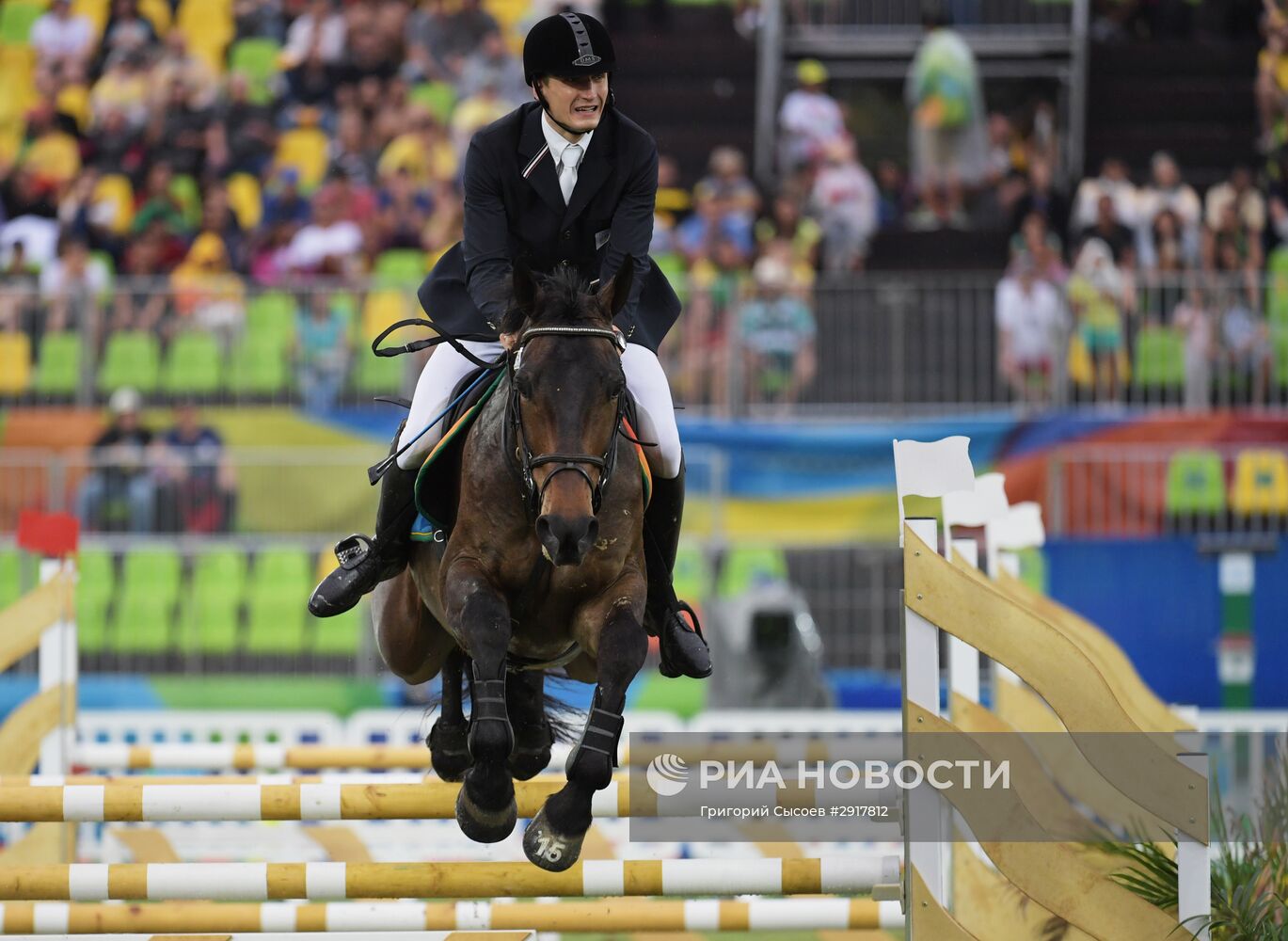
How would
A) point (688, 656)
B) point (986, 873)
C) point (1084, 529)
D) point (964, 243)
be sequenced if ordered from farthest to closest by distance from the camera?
point (964, 243) < point (1084, 529) < point (986, 873) < point (688, 656)

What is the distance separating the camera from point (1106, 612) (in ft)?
38.1

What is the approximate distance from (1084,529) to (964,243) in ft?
14.4

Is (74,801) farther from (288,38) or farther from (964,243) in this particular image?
(288,38)

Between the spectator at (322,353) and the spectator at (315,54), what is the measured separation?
438cm

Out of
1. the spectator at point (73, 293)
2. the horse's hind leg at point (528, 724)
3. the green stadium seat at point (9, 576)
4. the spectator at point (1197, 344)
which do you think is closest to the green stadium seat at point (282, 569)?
the green stadium seat at point (9, 576)

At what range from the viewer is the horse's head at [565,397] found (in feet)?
14.1

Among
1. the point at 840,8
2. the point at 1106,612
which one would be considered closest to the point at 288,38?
the point at 840,8

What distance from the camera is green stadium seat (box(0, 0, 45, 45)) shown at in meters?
18.3

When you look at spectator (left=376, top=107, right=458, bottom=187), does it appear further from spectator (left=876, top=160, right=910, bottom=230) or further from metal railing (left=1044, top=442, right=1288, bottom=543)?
metal railing (left=1044, top=442, right=1288, bottom=543)

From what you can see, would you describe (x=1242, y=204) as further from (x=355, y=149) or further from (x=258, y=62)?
(x=258, y=62)

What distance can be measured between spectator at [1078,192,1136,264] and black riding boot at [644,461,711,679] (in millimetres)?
9952

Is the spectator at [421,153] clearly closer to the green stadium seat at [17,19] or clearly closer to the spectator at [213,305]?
the spectator at [213,305]

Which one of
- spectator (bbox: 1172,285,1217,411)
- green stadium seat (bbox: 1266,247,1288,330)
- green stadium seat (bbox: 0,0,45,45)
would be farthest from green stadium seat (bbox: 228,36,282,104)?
green stadium seat (bbox: 1266,247,1288,330)

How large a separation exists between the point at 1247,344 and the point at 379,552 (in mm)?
9190
